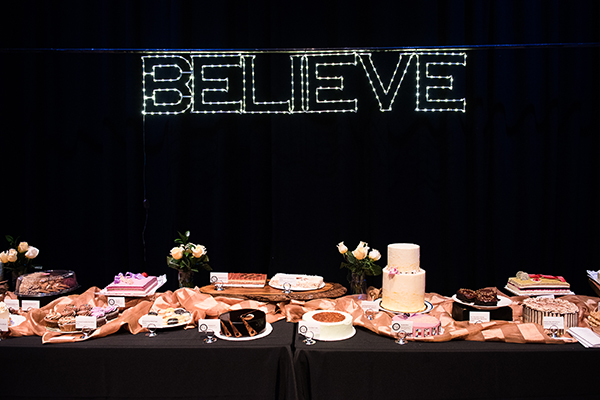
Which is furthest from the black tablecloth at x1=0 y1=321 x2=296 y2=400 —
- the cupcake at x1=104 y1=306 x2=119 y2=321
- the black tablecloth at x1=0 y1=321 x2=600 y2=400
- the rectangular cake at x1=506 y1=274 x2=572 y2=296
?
the rectangular cake at x1=506 y1=274 x2=572 y2=296

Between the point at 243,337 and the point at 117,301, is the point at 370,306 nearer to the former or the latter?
the point at 243,337

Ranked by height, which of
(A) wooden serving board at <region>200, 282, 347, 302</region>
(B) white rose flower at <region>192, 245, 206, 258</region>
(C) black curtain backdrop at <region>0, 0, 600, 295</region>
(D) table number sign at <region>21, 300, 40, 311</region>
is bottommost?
(D) table number sign at <region>21, 300, 40, 311</region>

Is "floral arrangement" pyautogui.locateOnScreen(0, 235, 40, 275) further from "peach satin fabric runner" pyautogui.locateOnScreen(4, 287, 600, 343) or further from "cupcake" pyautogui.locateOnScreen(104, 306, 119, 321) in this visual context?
"cupcake" pyautogui.locateOnScreen(104, 306, 119, 321)

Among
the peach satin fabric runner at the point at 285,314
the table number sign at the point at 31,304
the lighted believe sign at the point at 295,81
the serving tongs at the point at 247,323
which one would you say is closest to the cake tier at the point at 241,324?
the serving tongs at the point at 247,323

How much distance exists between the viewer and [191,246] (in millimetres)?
2547

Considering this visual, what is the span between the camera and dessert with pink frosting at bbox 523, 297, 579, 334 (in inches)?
74.5

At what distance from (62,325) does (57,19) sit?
2671mm

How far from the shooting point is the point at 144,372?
1813mm

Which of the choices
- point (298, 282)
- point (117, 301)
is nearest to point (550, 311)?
point (298, 282)

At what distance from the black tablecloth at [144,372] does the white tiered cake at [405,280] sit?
1.99ft

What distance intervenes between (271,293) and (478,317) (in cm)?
111

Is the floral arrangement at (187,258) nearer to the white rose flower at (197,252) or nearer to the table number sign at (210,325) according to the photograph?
the white rose flower at (197,252)

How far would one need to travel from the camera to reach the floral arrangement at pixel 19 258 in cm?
259

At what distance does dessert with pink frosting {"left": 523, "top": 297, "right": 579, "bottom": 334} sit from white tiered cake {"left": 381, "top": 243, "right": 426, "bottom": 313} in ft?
1.65
